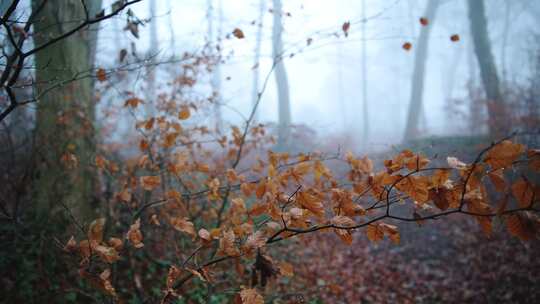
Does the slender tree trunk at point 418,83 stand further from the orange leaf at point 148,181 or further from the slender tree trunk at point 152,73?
the orange leaf at point 148,181

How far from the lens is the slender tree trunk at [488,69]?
19.9ft

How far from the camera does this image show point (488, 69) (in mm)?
7250

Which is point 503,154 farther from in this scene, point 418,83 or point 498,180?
point 418,83

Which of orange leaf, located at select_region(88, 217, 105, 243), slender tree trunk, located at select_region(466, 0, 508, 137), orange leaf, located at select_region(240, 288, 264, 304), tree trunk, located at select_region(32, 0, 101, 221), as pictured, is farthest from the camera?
slender tree trunk, located at select_region(466, 0, 508, 137)

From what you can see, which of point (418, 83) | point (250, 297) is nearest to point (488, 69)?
point (418, 83)

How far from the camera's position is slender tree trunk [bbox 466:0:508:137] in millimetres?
6055

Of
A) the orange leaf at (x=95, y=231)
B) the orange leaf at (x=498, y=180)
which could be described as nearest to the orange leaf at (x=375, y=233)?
the orange leaf at (x=498, y=180)

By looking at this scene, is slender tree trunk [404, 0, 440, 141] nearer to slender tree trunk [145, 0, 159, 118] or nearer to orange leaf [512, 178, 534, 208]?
slender tree trunk [145, 0, 159, 118]

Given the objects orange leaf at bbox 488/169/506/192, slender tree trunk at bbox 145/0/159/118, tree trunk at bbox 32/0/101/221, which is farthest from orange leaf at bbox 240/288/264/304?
tree trunk at bbox 32/0/101/221

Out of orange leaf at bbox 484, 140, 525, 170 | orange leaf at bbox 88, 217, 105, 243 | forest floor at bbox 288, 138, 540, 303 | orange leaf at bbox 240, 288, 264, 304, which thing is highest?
orange leaf at bbox 484, 140, 525, 170

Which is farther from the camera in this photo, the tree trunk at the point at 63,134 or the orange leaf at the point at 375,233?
the tree trunk at the point at 63,134

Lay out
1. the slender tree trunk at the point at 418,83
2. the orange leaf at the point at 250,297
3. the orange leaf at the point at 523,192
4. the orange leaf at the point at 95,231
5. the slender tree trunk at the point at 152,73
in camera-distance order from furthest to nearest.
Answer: the slender tree trunk at the point at 418,83 → the slender tree trunk at the point at 152,73 → the orange leaf at the point at 95,231 → the orange leaf at the point at 250,297 → the orange leaf at the point at 523,192

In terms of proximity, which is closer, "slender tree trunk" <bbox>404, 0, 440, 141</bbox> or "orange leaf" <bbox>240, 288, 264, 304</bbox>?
"orange leaf" <bbox>240, 288, 264, 304</bbox>

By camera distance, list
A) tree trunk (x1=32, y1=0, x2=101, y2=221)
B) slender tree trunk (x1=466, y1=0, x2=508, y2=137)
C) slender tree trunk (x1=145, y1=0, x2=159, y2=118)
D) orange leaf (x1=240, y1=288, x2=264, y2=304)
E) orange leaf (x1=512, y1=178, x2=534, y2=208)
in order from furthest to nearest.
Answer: slender tree trunk (x1=466, y1=0, x2=508, y2=137)
tree trunk (x1=32, y1=0, x2=101, y2=221)
slender tree trunk (x1=145, y1=0, x2=159, y2=118)
orange leaf (x1=240, y1=288, x2=264, y2=304)
orange leaf (x1=512, y1=178, x2=534, y2=208)
